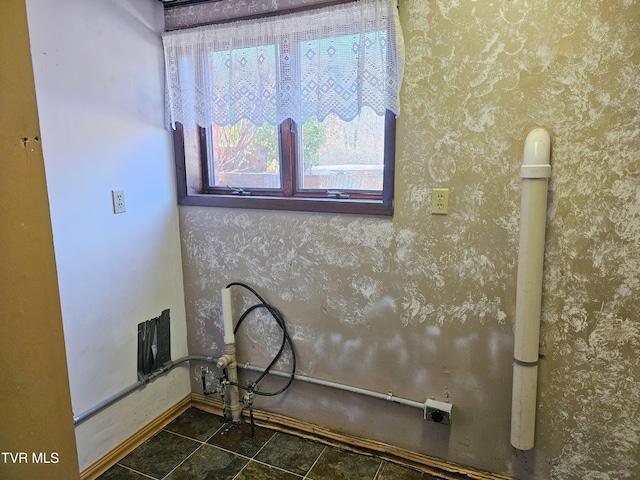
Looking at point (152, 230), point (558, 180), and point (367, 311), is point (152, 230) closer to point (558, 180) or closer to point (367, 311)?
point (367, 311)

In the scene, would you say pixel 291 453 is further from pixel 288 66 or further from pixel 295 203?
pixel 288 66

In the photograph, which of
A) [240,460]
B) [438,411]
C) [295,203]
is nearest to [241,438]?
[240,460]

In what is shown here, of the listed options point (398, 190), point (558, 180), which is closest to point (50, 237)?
point (398, 190)

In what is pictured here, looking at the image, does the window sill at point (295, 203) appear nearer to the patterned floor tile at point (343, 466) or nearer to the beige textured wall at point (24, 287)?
the patterned floor tile at point (343, 466)

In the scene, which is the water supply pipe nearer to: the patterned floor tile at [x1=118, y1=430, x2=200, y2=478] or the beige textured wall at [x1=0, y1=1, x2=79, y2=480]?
the patterned floor tile at [x1=118, y1=430, x2=200, y2=478]

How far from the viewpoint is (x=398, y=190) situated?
72.0 inches

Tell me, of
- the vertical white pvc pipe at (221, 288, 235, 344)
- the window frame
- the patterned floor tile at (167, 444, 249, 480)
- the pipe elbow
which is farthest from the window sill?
the patterned floor tile at (167, 444, 249, 480)

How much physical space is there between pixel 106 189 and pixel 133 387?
3.16ft

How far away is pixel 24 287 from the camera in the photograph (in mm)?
609

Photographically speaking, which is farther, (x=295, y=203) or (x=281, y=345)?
(x=281, y=345)

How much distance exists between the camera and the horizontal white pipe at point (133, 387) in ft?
6.16

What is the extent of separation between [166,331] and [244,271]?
0.55m

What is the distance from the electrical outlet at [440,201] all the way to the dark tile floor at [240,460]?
1175 mm

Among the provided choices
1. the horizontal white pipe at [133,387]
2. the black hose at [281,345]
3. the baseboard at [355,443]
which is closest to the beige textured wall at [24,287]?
the horizontal white pipe at [133,387]
